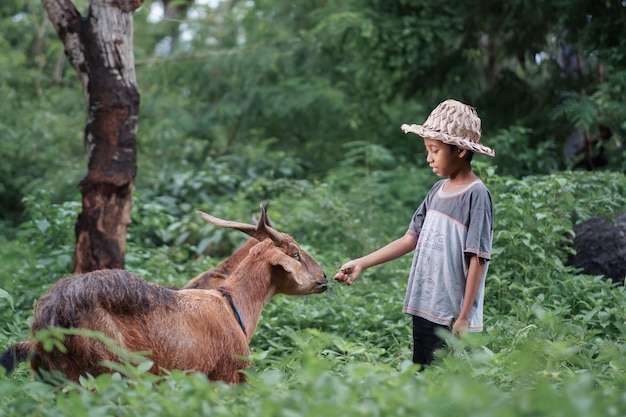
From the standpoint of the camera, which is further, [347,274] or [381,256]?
[347,274]

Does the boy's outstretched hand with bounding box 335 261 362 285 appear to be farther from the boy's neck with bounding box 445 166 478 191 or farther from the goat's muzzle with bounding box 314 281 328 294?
the boy's neck with bounding box 445 166 478 191

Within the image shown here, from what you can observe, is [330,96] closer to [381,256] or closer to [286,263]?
[286,263]

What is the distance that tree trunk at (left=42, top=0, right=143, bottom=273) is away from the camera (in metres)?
7.45

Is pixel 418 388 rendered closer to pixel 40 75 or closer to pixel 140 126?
pixel 140 126

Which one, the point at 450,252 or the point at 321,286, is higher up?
the point at 450,252

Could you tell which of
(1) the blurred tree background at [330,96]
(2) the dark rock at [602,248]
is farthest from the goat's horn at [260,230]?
(1) the blurred tree background at [330,96]

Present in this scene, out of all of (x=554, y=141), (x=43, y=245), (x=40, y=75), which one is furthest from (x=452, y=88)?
(x=40, y=75)

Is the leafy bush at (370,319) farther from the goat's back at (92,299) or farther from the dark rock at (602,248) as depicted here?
the goat's back at (92,299)

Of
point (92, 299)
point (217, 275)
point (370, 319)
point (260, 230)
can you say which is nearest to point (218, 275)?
point (217, 275)

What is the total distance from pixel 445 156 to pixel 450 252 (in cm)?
60

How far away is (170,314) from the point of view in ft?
15.8

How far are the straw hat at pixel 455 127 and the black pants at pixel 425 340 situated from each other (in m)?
1.12

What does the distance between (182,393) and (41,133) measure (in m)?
12.8

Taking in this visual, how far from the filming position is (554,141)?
474 inches
